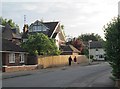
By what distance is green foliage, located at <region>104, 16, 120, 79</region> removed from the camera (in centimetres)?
1919

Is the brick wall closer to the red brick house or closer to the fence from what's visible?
the red brick house

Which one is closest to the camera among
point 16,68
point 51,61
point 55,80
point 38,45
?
point 55,80

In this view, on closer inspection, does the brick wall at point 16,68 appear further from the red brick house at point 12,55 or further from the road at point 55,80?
the road at point 55,80

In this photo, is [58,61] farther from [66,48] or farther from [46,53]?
[66,48]

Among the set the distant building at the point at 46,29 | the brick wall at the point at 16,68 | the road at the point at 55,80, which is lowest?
the road at the point at 55,80

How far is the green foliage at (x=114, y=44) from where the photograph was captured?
19188 mm

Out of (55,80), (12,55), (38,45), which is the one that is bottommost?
(55,80)

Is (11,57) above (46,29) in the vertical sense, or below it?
below

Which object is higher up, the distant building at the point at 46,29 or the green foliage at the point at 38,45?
the distant building at the point at 46,29

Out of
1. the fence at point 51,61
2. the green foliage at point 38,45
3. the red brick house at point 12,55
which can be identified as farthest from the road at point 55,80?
the green foliage at point 38,45

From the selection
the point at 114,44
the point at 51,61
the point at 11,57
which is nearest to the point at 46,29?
the point at 51,61

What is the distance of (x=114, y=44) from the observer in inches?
760

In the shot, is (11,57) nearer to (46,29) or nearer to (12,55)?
(12,55)

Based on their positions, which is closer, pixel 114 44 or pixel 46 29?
pixel 114 44
